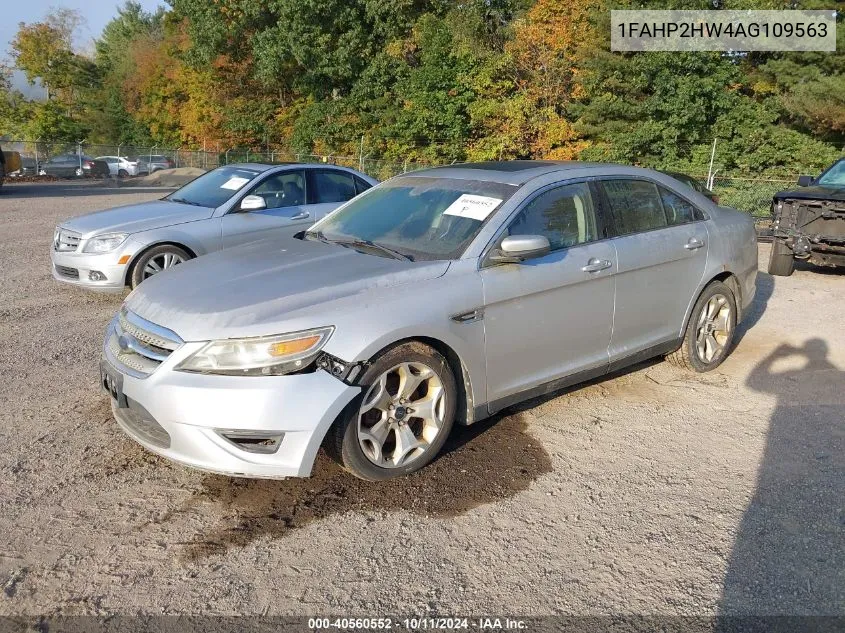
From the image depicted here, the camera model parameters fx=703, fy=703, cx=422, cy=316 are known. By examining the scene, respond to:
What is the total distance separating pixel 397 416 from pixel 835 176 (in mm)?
9069

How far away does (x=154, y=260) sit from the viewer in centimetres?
741

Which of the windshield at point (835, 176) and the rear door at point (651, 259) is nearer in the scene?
the rear door at point (651, 259)

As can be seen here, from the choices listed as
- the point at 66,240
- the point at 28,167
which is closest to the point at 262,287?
the point at 66,240

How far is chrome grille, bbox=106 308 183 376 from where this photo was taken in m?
3.47

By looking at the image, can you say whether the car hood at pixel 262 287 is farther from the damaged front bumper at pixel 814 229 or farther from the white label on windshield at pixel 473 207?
the damaged front bumper at pixel 814 229

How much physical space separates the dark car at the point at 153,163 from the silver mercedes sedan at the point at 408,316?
1427 inches

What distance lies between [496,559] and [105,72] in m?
72.6

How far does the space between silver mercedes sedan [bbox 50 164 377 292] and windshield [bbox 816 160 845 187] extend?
21.6ft

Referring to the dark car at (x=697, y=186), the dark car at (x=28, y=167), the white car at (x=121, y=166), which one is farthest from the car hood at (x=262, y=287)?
the white car at (x=121, y=166)

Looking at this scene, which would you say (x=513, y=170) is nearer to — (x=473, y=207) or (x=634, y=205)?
(x=473, y=207)

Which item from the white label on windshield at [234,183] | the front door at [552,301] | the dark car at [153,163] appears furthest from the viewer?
the dark car at [153,163]

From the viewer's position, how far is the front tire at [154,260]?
7.25 meters

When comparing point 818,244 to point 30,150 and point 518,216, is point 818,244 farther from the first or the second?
point 30,150

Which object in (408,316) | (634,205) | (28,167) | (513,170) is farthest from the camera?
(28,167)
